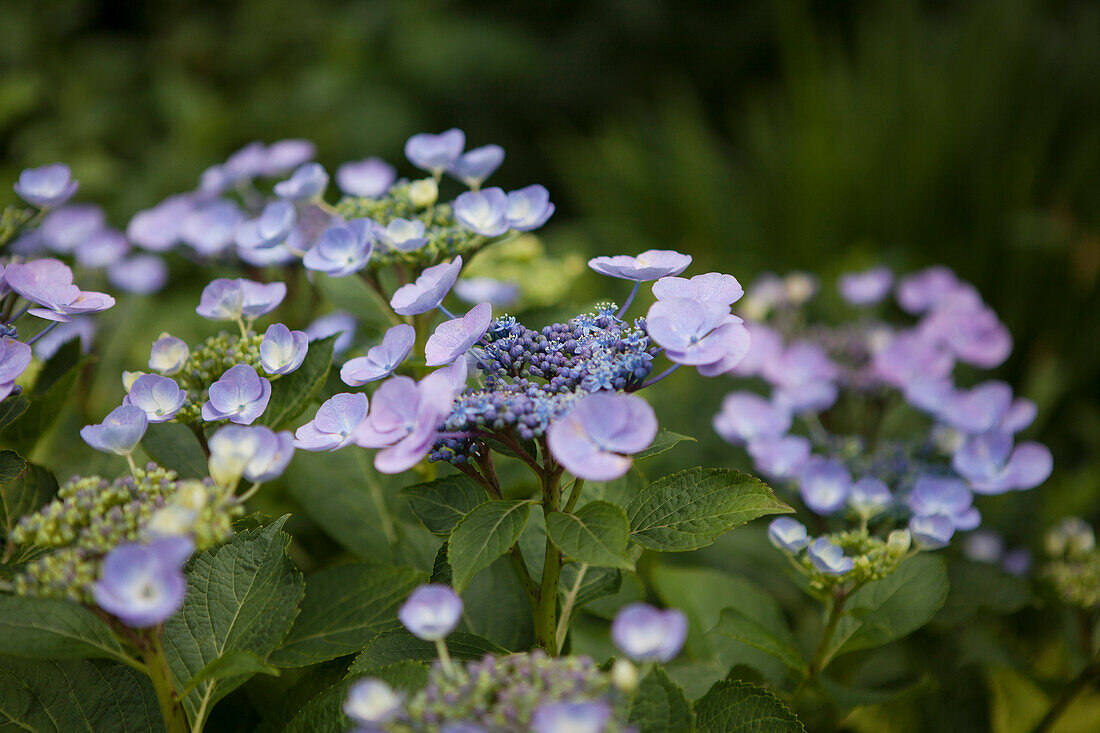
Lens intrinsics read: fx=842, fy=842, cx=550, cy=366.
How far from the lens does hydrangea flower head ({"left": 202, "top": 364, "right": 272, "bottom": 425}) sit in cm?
72

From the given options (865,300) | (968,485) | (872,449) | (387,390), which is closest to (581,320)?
(387,390)

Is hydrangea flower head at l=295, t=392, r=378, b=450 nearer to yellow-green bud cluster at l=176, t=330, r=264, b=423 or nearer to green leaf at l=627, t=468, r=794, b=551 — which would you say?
yellow-green bud cluster at l=176, t=330, r=264, b=423

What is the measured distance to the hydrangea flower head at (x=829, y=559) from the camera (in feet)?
2.54

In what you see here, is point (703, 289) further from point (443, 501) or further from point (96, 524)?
point (96, 524)

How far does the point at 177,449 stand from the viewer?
87cm

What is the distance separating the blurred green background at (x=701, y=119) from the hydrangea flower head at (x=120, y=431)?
99cm

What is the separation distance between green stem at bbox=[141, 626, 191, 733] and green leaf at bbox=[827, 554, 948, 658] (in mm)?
598

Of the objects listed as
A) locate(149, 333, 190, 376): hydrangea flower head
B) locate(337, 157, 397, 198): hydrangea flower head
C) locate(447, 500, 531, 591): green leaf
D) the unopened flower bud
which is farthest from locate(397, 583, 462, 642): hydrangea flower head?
locate(337, 157, 397, 198): hydrangea flower head

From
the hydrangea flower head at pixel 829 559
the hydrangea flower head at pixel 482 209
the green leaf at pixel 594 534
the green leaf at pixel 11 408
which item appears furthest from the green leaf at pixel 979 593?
the green leaf at pixel 11 408

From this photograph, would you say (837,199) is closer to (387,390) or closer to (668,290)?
(668,290)

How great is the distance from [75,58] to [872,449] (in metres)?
2.75

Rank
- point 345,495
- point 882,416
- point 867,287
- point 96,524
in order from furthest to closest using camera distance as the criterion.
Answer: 1. point 867,287
2. point 882,416
3. point 345,495
4. point 96,524

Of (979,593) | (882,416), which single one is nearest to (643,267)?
(979,593)

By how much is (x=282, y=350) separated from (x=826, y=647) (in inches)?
23.6
